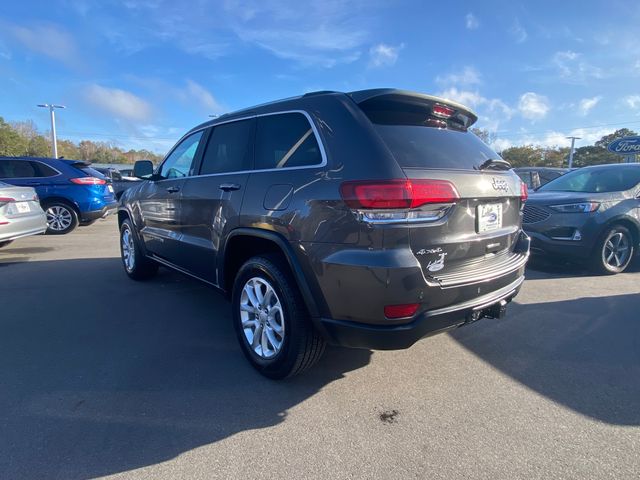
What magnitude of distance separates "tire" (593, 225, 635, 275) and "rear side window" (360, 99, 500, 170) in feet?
12.5

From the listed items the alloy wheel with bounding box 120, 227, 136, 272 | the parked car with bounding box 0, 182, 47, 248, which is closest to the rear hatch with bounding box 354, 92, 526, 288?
the alloy wheel with bounding box 120, 227, 136, 272

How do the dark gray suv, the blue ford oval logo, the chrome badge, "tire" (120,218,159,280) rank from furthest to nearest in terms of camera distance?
1. the blue ford oval logo
2. "tire" (120,218,159,280)
3. the chrome badge
4. the dark gray suv

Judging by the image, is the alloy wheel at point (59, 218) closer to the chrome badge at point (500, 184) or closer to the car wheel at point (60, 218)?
the car wheel at point (60, 218)

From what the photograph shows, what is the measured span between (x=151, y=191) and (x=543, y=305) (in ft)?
15.2

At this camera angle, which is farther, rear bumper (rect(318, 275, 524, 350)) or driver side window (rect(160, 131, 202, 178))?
driver side window (rect(160, 131, 202, 178))

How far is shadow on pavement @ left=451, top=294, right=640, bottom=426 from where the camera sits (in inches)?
101

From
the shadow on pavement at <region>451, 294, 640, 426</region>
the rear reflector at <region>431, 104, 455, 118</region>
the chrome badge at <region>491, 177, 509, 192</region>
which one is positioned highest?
the rear reflector at <region>431, 104, 455, 118</region>

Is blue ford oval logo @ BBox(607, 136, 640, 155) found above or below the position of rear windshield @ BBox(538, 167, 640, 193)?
above

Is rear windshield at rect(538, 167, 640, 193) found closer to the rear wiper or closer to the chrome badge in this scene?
the rear wiper

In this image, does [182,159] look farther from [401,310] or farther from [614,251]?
[614,251]

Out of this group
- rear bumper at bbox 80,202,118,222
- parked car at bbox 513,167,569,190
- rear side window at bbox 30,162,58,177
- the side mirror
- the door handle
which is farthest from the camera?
parked car at bbox 513,167,569,190

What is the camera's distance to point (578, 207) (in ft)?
18.0

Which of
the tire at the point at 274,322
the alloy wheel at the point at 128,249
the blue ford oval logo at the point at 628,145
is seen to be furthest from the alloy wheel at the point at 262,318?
the blue ford oval logo at the point at 628,145

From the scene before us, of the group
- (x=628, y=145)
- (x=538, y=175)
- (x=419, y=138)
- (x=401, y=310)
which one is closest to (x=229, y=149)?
(x=419, y=138)
